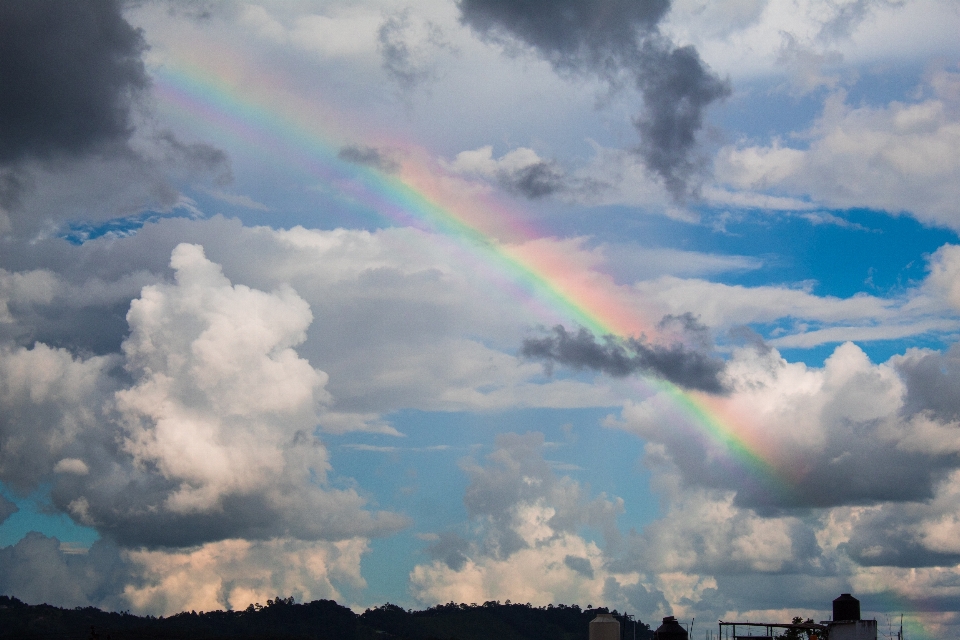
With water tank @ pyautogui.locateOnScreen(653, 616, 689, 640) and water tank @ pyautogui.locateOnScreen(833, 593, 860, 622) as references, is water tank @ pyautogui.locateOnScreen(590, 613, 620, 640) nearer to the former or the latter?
water tank @ pyautogui.locateOnScreen(653, 616, 689, 640)

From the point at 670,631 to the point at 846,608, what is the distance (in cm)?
2012

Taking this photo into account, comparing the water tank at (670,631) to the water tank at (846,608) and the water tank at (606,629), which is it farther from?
the water tank at (846,608)

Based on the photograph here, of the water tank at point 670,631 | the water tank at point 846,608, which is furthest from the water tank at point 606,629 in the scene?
the water tank at point 846,608

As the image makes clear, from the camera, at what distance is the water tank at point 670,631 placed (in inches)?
3659

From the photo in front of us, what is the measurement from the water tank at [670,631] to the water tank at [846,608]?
1785cm

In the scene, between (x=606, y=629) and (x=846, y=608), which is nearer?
(x=606, y=629)

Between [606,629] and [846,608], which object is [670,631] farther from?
[846,608]

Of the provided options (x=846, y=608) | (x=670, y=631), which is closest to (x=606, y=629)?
(x=670, y=631)

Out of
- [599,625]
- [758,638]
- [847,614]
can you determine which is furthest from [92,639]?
[847,614]

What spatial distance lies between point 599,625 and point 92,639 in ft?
258

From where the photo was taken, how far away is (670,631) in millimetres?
93625

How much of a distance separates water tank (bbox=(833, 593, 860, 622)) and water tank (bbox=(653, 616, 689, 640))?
58.6 ft

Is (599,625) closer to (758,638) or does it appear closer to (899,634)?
(758,638)

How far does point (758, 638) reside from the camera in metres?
105
